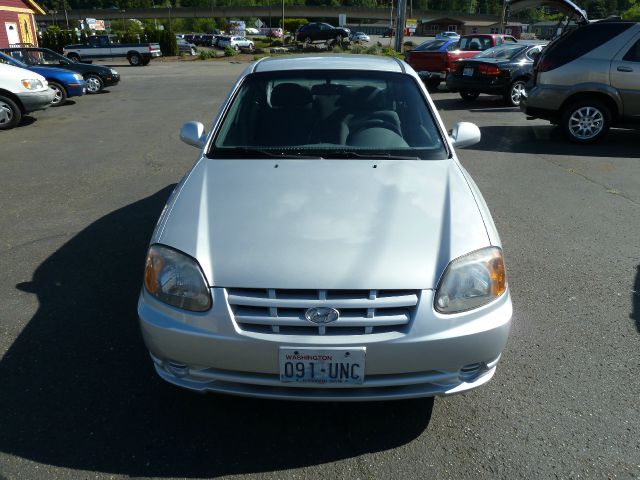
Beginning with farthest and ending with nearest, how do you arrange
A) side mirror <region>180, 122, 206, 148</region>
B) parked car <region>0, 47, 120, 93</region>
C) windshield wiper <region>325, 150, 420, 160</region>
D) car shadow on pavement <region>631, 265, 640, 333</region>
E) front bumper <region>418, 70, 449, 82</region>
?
1. front bumper <region>418, 70, 449, 82</region>
2. parked car <region>0, 47, 120, 93</region>
3. side mirror <region>180, 122, 206, 148</region>
4. car shadow on pavement <region>631, 265, 640, 333</region>
5. windshield wiper <region>325, 150, 420, 160</region>

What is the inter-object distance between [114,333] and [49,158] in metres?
5.99

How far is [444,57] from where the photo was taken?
647 inches

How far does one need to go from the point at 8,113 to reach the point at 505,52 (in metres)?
11.9

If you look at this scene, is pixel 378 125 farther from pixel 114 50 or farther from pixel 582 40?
pixel 114 50

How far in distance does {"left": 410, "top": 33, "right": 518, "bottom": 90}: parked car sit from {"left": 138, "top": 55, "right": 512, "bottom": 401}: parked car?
14.5 m

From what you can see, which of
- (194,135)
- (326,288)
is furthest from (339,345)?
(194,135)

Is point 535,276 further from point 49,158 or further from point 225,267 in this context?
point 49,158

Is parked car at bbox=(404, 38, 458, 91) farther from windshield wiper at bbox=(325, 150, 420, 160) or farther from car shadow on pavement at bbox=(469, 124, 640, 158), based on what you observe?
windshield wiper at bbox=(325, 150, 420, 160)

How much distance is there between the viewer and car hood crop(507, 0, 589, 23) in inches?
359

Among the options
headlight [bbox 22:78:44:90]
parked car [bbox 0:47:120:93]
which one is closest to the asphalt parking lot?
headlight [bbox 22:78:44:90]

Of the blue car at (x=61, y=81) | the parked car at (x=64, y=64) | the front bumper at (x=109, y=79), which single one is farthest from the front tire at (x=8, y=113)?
the front bumper at (x=109, y=79)

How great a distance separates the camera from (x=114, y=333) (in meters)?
3.41

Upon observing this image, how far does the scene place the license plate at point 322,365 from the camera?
2.25 meters

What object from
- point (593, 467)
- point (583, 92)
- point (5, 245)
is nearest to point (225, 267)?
point (593, 467)
